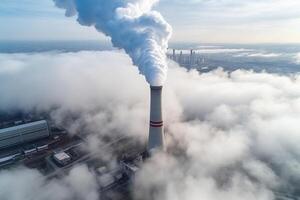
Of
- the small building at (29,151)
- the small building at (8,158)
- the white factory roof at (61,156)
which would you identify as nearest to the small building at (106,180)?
the white factory roof at (61,156)

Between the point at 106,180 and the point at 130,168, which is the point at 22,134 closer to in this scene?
the point at 106,180

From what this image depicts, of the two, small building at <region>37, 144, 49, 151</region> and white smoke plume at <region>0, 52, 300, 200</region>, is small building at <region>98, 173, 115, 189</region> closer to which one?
white smoke plume at <region>0, 52, 300, 200</region>

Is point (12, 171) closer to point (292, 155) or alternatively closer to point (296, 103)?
point (292, 155)

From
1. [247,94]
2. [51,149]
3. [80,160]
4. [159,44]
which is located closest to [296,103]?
[247,94]

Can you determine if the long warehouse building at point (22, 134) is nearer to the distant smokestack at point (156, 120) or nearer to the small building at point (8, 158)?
the small building at point (8, 158)

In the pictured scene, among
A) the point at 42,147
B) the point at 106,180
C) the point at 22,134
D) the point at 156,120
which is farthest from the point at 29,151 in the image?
the point at 156,120

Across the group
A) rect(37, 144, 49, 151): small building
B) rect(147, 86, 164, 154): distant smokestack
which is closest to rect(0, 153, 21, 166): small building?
rect(37, 144, 49, 151): small building

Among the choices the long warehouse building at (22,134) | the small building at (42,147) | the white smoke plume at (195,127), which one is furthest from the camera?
the long warehouse building at (22,134)
